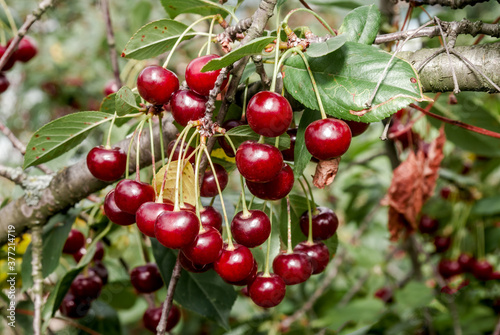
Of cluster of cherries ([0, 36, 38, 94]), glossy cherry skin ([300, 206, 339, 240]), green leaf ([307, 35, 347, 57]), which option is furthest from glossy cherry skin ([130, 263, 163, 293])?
cluster of cherries ([0, 36, 38, 94])

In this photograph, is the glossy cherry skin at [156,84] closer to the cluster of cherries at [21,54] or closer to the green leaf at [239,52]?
the green leaf at [239,52]

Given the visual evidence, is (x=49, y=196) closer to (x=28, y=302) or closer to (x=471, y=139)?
(x=28, y=302)

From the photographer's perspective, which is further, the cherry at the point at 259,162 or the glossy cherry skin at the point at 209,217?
the glossy cherry skin at the point at 209,217

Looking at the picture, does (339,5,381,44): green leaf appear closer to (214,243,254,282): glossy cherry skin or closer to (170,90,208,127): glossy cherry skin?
(170,90,208,127): glossy cherry skin

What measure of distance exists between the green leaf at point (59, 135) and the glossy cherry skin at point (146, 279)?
34 centimetres

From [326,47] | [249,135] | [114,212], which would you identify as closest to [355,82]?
[326,47]

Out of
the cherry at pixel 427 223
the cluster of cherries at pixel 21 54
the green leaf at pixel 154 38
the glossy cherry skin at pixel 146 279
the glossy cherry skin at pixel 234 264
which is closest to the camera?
the glossy cherry skin at pixel 234 264

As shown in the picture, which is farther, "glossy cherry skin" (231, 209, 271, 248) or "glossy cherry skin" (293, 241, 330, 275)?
"glossy cherry skin" (293, 241, 330, 275)

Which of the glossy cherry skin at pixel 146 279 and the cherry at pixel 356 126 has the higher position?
the cherry at pixel 356 126

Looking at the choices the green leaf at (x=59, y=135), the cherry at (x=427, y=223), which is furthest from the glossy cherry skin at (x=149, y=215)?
the cherry at (x=427, y=223)

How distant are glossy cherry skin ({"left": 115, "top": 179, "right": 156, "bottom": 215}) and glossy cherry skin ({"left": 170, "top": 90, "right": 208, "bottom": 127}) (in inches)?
4.7

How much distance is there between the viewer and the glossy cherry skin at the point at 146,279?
3.22 feet

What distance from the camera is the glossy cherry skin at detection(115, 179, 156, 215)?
2.09 ft

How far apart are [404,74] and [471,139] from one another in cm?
91
